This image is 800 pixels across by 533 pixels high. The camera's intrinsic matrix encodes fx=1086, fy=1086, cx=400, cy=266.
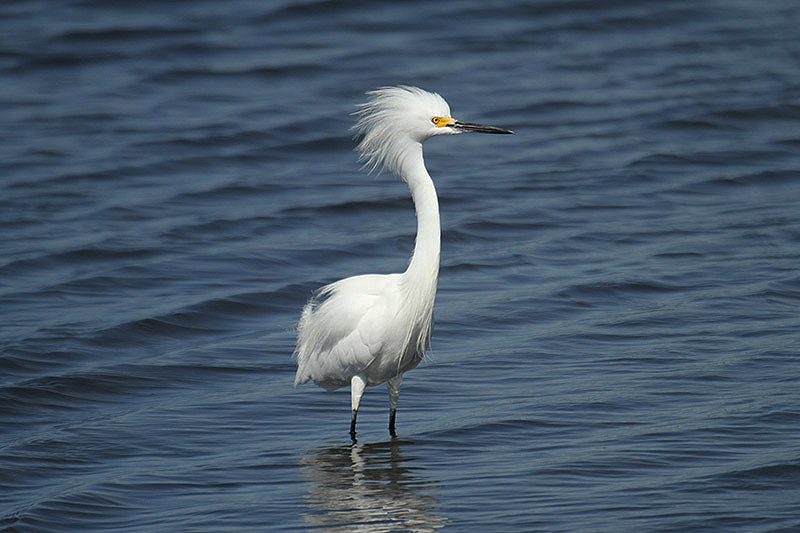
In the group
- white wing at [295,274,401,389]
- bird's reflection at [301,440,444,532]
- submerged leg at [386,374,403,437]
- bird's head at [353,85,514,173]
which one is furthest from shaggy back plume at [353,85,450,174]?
bird's reflection at [301,440,444,532]

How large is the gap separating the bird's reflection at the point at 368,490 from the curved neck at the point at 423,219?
0.97 m

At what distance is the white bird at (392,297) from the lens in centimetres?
572

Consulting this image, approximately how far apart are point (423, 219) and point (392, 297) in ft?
1.70

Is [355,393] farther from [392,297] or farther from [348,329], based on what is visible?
[392,297]

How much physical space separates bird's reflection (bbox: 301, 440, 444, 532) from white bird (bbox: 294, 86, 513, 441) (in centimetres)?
26

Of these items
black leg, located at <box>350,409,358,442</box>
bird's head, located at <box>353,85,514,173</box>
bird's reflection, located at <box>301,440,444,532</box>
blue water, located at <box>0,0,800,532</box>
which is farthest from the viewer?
black leg, located at <box>350,409,358,442</box>

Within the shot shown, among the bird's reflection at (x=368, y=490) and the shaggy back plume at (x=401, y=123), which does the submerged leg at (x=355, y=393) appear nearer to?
the bird's reflection at (x=368, y=490)

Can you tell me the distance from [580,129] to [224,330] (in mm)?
7008

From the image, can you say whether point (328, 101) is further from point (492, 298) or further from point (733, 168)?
point (492, 298)

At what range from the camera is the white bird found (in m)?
5.72

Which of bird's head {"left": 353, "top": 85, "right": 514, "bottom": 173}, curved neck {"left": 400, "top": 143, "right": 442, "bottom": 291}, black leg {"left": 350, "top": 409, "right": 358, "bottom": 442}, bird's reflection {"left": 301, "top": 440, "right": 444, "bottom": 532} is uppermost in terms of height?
bird's head {"left": 353, "top": 85, "right": 514, "bottom": 173}

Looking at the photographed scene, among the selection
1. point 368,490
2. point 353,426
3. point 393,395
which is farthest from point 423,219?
point 368,490

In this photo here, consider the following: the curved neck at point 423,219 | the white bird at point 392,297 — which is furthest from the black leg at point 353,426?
the curved neck at point 423,219

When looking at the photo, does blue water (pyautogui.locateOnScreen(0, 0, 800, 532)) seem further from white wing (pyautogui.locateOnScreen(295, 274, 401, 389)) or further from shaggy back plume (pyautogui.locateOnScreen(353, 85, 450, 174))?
shaggy back plume (pyautogui.locateOnScreen(353, 85, 450, 174))
